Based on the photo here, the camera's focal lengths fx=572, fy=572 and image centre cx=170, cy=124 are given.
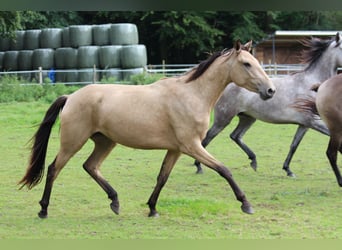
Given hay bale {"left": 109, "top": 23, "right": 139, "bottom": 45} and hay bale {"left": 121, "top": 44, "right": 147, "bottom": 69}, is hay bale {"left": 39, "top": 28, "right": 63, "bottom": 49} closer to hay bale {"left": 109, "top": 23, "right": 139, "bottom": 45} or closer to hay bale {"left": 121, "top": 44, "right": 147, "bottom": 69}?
hay bale {"left": 109, "top": 23, "right": 139, "bottom": 45}

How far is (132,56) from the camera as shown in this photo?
74.3 feet

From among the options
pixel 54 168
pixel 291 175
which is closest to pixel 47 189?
pixel 54 168

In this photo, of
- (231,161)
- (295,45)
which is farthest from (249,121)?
(295,45)

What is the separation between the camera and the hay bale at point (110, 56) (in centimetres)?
2288

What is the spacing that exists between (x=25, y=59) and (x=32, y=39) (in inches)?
36.6

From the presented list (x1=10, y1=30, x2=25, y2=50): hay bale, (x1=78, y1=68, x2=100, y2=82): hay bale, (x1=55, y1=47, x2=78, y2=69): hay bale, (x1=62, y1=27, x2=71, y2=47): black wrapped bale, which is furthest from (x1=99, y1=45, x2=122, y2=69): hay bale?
(x1=10, y1=30, x2=25, y2=50): hay bale

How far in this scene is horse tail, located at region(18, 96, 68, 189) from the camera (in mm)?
5156

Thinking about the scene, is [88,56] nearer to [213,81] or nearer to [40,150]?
[40,150]

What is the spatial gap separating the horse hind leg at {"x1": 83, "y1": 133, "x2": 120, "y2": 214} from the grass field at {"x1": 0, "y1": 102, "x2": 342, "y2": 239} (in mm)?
165

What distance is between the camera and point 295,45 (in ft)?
94.1

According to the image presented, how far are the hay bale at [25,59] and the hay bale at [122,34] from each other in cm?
390

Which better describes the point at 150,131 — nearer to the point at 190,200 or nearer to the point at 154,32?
the point at 190,200

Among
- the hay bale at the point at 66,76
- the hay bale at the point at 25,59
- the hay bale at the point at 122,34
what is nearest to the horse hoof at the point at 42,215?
the hay bale at the point at 66,76

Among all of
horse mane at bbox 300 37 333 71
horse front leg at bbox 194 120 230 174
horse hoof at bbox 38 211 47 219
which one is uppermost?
horse mane at bbox 300 37 333 71
